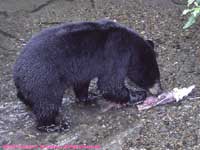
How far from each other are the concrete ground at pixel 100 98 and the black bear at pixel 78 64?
233 millimetres

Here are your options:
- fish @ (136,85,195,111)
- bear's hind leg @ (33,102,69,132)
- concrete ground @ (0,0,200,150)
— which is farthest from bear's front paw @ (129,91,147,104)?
bear's hind leg @ (33,102,69,132)

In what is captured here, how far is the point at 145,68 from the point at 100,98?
597 millimetres

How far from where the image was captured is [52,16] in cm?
775

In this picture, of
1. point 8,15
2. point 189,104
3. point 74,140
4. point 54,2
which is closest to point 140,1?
point 54,2

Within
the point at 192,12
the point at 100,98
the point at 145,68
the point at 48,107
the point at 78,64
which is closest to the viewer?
the point at 48,107

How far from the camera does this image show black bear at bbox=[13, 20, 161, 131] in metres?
4.98

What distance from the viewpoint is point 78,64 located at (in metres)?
5.17

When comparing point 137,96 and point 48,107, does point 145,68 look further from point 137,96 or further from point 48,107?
point 48,107

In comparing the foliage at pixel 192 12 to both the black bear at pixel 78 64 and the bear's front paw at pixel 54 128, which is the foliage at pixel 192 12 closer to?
the black bear at pixel 78 64

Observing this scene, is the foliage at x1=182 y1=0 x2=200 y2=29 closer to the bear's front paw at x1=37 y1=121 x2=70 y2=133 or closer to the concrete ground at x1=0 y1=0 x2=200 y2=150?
the concrete ground at x1=0 y1=0 x2=200 y2=150

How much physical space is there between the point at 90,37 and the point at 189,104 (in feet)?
3.96

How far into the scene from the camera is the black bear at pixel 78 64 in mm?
4984

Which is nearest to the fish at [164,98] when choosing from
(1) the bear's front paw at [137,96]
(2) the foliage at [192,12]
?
(1) the bear's front paw at [137,96]

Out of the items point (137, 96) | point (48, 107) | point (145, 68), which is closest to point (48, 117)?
point (48, 107)
